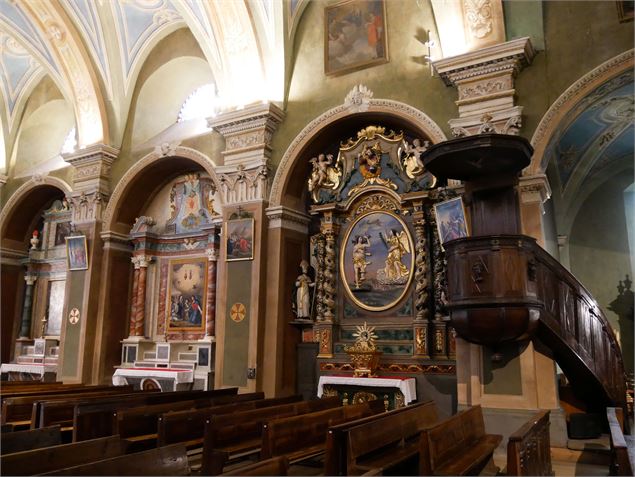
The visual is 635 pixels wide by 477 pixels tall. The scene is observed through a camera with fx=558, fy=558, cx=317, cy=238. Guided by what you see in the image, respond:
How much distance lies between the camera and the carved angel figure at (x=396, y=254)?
9.61 meters

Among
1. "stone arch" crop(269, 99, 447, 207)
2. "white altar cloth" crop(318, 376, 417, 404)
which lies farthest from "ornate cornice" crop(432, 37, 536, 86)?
"white altar cloth" crop(318, 376, 417, 404)

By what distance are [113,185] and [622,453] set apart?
11.5 meters

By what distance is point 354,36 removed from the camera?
10.1m

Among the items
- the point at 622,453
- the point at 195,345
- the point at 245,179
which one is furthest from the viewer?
the point at 195,345

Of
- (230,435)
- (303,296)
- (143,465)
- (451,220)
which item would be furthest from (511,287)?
(143,465)

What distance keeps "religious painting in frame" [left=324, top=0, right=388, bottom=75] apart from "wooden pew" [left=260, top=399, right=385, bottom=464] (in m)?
6.32

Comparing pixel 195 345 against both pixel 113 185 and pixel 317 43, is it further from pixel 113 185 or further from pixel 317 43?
pixel 317 43

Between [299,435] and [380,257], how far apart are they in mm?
5005

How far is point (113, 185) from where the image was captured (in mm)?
12930

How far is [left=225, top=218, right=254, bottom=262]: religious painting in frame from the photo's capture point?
1009cm

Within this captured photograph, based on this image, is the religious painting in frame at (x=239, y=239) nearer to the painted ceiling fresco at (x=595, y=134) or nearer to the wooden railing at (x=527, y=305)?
the wooden railing at (x=527, y=305)

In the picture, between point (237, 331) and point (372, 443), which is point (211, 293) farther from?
point (372, 443)

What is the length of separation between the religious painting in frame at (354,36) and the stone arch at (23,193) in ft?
26.1

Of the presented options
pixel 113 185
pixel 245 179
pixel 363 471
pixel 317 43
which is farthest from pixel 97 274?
pixel 363 471
